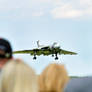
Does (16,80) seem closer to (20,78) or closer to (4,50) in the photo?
(20,78)

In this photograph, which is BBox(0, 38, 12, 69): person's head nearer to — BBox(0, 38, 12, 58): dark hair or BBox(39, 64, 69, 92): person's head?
→ BBox(0, 38, 12, 58): dark hair

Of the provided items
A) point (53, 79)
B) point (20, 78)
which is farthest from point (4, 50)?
point (20, 78)

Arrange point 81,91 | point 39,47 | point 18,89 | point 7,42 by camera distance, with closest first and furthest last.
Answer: point 18,89, point 7,42, point 81,91, point 39,47

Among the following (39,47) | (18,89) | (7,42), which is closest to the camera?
(18,89)

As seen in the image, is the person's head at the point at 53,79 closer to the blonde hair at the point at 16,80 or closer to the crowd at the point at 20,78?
the crowd at the point at 20,78

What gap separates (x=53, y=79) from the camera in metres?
4.86

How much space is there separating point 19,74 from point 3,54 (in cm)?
96

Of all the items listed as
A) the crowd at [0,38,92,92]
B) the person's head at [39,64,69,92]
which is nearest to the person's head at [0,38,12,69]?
the crowd at [0,38,92,92]

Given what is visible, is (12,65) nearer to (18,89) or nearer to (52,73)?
(18,89)

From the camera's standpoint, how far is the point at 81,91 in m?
7.01

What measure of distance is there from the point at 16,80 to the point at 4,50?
0.93 meters

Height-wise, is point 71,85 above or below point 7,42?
below

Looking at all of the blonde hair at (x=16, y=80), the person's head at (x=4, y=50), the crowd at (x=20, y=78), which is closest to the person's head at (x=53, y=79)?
the crowd at (x=20, y=78)

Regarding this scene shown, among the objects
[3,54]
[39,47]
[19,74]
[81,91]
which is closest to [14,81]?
[19,74]
